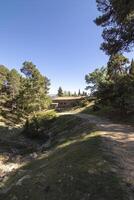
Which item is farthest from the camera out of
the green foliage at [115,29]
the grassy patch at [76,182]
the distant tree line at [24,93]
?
the distant tree line at [24,93]

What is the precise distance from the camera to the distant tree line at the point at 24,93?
47.1 m

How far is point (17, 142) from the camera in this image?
2420 centimetres

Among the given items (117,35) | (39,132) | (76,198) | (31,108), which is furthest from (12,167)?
(31,108)

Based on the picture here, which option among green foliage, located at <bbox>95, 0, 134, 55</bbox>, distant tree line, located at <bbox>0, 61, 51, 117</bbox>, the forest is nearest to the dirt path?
the forest

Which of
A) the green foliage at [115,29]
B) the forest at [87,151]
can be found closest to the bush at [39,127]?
the forest at [87,151]


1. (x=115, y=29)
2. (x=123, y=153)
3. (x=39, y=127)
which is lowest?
(x=39, y=127)

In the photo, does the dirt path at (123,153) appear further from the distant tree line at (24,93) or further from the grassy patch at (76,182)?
the distant tree line at (24,93)

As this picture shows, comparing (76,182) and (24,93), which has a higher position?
(24,93)

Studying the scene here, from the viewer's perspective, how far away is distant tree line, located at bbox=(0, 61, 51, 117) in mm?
47062

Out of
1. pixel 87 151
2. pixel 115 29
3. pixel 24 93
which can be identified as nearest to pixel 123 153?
pixel 87 151

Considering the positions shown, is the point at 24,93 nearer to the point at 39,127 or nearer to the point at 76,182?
the point at 39,127

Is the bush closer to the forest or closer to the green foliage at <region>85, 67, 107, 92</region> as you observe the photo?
the forest

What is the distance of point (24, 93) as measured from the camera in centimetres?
4688

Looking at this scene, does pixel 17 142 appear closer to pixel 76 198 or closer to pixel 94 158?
pixel 94 158
